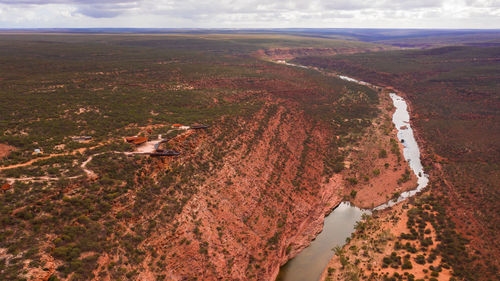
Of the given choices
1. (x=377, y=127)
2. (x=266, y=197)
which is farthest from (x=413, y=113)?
(x=266, y=197)

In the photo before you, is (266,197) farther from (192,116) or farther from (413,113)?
(413,113)

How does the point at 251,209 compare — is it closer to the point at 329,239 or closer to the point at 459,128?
the point at 329,239

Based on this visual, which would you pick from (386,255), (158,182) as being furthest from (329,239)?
(158,182)

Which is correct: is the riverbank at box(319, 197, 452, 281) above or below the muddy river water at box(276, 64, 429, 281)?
above

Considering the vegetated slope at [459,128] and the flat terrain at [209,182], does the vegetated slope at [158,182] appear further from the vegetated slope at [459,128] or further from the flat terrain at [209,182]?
the vegetated slope at [459,128]

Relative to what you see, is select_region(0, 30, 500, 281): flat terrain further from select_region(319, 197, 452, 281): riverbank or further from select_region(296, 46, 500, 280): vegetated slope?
select_region(296, 46, 500, 280): vegetated slope

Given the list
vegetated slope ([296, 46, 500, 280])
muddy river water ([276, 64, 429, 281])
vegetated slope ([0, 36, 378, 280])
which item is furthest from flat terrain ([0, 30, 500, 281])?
muddy river water ([276, 64, 429, 281])

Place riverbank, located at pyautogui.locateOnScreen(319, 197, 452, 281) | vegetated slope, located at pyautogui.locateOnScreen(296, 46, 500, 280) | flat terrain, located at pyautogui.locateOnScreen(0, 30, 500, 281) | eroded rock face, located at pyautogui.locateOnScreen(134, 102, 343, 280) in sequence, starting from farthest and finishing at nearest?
1. vegetated slope, located at pyautogui.locateOnScreen(296, 46, 500, 280)
2. riverbank, located at pyautogui.locateOnScreen(319, 197, 452, 281)
3. eroded rock face, located at pyautogui.locateOnScreen(134, 102, 343, 280)
4. flat terrain, located at pyautogui.locateOnScreen(0, 30, 500, 281)

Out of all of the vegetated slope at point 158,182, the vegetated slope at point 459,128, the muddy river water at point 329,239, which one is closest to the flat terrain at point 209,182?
the vegetated slope at point 158,182
